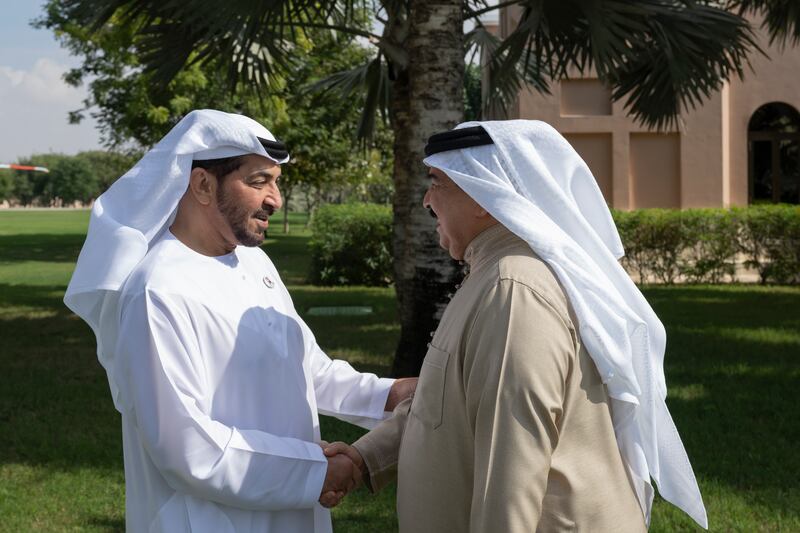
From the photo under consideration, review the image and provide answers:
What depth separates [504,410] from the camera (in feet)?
7.10

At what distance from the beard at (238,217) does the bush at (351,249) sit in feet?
50.6

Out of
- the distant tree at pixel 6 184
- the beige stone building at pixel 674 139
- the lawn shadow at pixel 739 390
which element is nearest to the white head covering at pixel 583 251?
the lawn shadow at pixel 739 390

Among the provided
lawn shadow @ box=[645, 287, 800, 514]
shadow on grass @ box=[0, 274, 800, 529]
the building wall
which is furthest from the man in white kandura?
the building wall

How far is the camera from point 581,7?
9164mm

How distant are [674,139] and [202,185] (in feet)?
67.0

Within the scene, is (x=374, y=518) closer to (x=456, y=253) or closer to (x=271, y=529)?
(x=271, y=529)

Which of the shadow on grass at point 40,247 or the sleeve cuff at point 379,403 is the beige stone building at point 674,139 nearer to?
the shadow on grass at point 40,247

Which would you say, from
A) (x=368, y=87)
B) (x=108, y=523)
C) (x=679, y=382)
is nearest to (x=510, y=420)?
(x=108, y=523)

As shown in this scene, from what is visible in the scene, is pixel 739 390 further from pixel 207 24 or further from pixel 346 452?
pixel 346 452

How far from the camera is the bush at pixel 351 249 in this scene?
1847 cm

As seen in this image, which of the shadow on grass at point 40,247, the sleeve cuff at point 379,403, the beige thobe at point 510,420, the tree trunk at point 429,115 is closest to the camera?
the beige thobe at point 510,420

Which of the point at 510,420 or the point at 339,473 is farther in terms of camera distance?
the point at 339,473

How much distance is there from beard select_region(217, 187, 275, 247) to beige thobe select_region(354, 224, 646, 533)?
0.69 meters

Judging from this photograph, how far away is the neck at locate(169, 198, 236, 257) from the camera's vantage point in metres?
2.90
